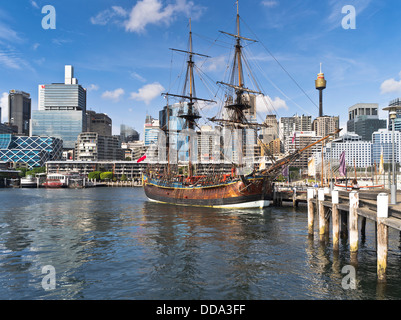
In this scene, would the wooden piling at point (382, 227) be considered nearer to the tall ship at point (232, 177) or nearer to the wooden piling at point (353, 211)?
the wooden piling at point (353, 211)

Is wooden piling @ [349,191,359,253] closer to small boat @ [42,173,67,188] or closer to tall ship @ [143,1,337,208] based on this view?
tall ship @ [143,1,337,208]

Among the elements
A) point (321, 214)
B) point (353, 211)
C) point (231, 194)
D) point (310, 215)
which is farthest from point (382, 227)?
point (231, 194)

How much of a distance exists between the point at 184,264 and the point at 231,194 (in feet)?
104

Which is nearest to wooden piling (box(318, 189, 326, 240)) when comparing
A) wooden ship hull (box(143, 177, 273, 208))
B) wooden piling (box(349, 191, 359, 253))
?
wooden piling (box(349, 191, 359, 253))

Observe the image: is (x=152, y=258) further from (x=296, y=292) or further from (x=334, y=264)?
(x=334, y=264)

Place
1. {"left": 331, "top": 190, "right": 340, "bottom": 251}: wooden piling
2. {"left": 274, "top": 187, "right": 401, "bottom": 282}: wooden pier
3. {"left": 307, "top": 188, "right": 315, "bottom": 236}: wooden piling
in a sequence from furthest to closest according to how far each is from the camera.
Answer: {"left": 307, "top": 188, "right": 315, "bottom": 236}: wooden piling, {"left": 331, "top": 190, "right": 340, "bottom": 251}: wooden piling, {"left": 274, "top": 187, "right": 401, "bottom": 282}: wooden pier

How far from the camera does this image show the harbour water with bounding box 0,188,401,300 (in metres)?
15.8

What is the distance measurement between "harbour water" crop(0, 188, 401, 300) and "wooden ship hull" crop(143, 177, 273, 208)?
636 inches

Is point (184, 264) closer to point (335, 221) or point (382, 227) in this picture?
point (335, 221)

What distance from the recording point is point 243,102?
210ft

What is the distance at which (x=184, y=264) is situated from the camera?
66.8 feet

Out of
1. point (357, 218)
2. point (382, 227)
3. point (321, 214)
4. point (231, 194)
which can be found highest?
point (382, 227)

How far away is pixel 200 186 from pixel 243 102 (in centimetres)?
1991

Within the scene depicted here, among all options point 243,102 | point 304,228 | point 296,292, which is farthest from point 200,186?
point 296,292
